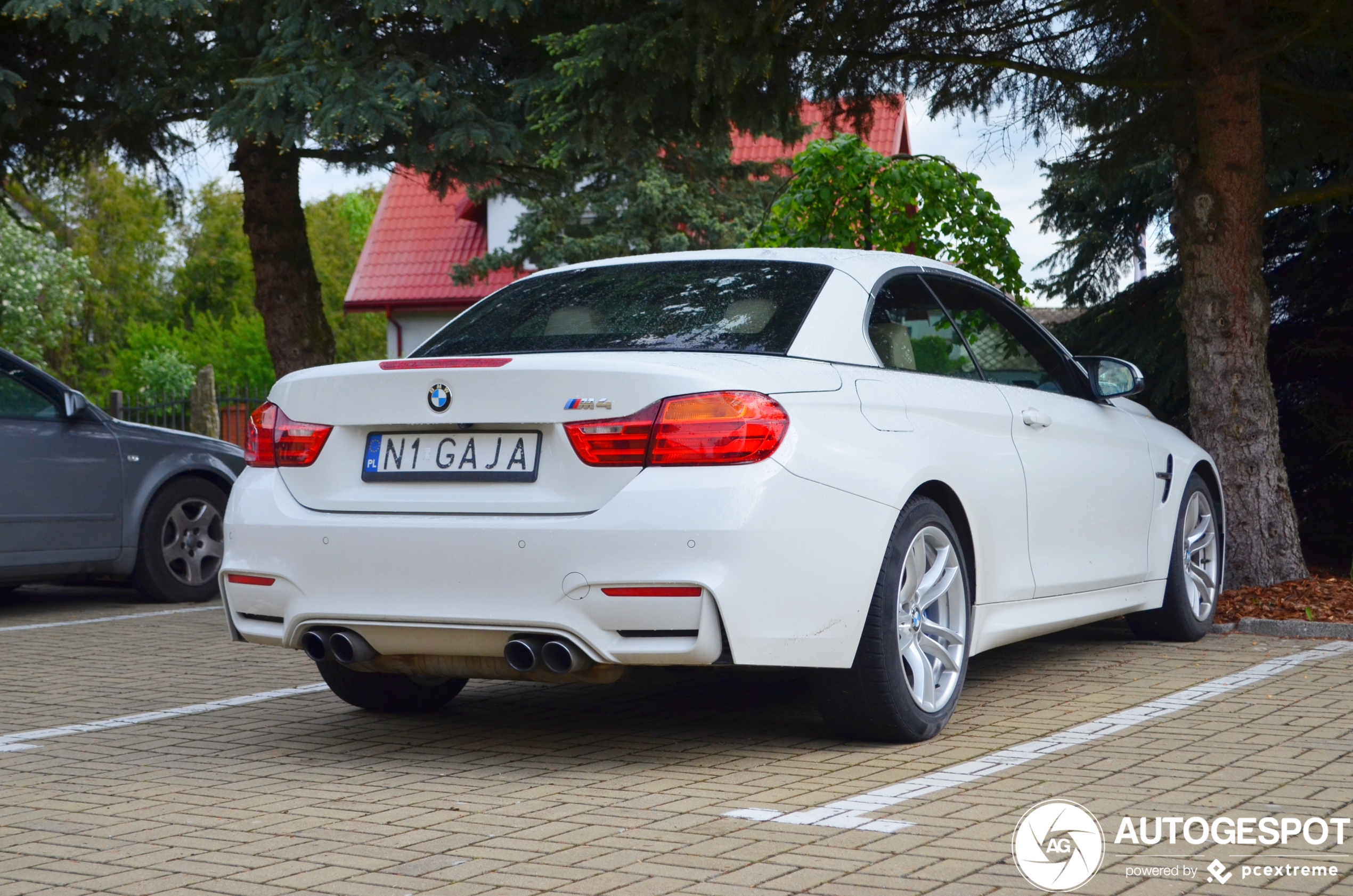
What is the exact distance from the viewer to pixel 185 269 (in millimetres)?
66688

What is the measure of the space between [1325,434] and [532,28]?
695cm

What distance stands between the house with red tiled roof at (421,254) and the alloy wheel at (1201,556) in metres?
26.3

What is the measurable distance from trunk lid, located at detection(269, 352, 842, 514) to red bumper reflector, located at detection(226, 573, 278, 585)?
26 centimetres

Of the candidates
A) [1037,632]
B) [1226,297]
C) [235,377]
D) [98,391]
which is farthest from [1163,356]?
[98,391]

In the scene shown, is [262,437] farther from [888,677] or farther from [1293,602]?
[1293,602]

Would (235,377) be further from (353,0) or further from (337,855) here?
(337,855)

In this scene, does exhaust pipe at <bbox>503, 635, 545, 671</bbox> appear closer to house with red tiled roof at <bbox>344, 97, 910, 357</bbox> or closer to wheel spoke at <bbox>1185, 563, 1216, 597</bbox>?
wheel spoke at <bbox>1185, 563, 1216, 597</bbox>

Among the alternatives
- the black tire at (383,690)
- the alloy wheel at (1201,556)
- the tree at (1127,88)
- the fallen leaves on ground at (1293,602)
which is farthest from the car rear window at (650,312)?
the fallen leaves on ground at (1293,602)

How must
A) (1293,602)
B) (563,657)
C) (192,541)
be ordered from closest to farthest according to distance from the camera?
(563,657), (1293,602), (192,541)

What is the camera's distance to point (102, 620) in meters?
9.30

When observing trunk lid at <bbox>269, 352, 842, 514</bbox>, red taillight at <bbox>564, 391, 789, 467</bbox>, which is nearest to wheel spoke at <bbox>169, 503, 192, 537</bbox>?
trunk lid at <bbox>269, 352, 842, 514</bbox>

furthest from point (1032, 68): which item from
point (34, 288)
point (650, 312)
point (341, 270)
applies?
point (341, 270)

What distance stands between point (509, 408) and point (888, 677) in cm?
136

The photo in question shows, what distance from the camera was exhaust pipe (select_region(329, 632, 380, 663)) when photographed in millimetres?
4902
